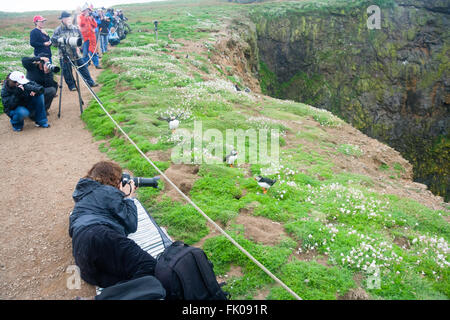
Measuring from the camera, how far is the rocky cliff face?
4022cm

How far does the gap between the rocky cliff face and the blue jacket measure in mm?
41170

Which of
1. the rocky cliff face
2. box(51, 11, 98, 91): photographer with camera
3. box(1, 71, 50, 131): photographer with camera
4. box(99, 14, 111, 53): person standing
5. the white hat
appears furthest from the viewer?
the rocky cliff face

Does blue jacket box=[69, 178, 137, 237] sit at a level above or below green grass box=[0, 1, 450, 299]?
above

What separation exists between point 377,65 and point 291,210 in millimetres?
43797

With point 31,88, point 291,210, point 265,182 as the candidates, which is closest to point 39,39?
point 31,88

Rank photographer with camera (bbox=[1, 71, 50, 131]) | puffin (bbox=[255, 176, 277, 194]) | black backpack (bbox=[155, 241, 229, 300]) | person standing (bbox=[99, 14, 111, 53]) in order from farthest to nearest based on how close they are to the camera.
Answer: person standing (bbox=[99, 14, 111, 53]) < photographer with camera (bbox=[1, 71, 50, 131]) < puffin (bbox=[255, 176, 277, 194]) < black backpack (bbox=[155, 241, 229, 300])

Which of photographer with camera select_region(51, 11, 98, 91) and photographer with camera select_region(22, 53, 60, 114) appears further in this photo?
photographer with camera select_region(51, 11, 98, 91)

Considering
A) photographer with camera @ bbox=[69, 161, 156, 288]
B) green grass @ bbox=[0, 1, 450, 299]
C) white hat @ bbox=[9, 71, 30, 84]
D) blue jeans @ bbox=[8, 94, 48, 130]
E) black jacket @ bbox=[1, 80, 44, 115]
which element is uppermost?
white hat @ bbox=[9, 71, 30, 84]

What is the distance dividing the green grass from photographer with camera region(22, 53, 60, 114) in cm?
165

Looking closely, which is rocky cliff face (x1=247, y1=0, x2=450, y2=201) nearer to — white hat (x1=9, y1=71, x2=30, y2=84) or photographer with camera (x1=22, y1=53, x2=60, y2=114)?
photographer with camera (x1=22, y1=53, x2=60, y2=114)

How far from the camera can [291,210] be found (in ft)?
25.4

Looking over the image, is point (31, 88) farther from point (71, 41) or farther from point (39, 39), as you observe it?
point (39, 39)

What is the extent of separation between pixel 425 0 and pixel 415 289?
166 ft

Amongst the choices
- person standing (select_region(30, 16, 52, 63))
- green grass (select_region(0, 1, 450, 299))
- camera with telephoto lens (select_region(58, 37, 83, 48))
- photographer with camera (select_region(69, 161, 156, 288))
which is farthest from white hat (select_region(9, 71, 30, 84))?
photographer with camera (select_region(69, 161, 156, 288))
